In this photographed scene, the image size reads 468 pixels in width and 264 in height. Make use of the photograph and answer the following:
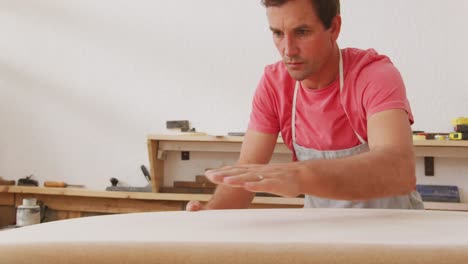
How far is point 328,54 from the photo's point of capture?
154cm

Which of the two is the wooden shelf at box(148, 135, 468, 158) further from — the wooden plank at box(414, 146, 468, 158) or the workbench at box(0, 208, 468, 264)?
the workbench at box(0, 208, 468, 264)

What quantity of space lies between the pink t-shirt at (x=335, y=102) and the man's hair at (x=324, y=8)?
0.14 meters

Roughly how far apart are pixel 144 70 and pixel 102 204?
1.02m

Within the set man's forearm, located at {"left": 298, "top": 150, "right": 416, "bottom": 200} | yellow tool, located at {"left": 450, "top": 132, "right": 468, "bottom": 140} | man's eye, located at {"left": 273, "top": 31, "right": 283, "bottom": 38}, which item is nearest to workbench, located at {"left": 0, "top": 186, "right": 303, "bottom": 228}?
yellow tool, located at {"left": 450, "top": 132, "right": 468, "bottom": 140}

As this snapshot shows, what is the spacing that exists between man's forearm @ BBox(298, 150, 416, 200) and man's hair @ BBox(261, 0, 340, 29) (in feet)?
1.60

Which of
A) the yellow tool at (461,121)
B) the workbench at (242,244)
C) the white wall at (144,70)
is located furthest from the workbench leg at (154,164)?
the workbench at (242,244)

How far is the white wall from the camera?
3367 mm

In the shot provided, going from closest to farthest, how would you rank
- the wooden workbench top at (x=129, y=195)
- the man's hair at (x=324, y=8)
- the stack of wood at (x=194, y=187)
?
the man's hair at (x=324, y=8)
the wooden workbench top at (x=129, y=195)
the stack of wood at (x=194, y=187)

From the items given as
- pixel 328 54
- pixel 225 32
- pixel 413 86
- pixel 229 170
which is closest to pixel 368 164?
pixel 229 170

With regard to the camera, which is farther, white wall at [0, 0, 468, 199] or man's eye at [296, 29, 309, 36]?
white wall at [0, 0, 468, 199]

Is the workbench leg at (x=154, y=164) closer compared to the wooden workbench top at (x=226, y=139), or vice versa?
the wooden workbench top at (x=226, y=139)

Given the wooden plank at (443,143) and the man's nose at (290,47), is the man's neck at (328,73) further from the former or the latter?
the wooden plank at (443,143)

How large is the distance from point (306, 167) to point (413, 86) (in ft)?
8.60

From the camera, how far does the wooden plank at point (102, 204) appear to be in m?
3.54
